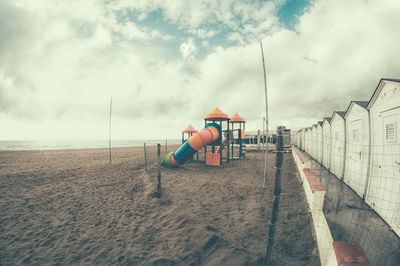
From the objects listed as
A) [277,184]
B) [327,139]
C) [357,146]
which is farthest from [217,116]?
[277,184]

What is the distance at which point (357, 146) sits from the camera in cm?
834

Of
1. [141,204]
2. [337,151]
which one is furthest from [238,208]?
[337,151]

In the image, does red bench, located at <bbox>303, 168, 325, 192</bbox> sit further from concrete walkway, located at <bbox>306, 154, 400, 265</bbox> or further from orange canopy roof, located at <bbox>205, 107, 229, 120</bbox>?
orange canopy roof, located at <bbox>205, 107, 229, 120</bbox>

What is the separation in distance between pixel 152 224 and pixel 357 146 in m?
8.43

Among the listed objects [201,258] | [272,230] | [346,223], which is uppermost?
[272,230]

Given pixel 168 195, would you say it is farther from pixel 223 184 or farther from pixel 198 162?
pixel 198 162

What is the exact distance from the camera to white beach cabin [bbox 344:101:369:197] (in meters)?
7.58

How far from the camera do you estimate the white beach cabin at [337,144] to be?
402 inches

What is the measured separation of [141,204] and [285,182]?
660cm

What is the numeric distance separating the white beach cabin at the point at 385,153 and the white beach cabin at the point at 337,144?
3.23 metres

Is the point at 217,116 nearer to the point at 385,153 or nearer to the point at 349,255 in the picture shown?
the point at 385,153

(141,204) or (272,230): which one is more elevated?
(272,230)

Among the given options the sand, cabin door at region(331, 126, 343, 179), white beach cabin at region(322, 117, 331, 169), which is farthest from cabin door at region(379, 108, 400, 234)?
white beach cabin at region(322, 117, 331, 169)

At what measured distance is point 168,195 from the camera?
27.5ft
